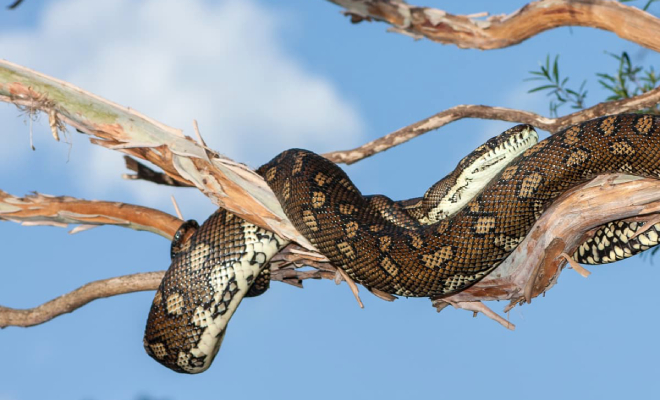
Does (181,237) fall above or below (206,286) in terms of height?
above

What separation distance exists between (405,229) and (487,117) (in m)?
2.51

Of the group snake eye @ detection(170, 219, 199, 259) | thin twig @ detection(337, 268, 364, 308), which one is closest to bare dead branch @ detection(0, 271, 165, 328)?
snake eye @ detection(170, 219, 199, 259)

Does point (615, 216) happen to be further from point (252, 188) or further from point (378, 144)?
point (378, 144)

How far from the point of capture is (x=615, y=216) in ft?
15.0

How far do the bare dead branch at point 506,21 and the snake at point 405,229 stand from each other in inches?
83.9

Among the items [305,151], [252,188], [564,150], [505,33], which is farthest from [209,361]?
[505,33]

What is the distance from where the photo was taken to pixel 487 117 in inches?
283

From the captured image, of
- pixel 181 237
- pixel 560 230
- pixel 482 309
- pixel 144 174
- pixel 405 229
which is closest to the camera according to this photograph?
pixel 560 230

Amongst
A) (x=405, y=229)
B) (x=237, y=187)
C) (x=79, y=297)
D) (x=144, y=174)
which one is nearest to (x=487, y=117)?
(x=405, y=229)

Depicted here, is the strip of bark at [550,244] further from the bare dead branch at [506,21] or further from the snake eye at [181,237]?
the bare dead branch at [506,21]

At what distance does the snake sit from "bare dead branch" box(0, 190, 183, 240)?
0.40 meters

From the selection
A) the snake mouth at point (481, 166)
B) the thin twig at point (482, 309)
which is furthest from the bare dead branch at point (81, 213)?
the thin twig at point (482, 309)

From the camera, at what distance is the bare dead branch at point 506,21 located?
6.61 m

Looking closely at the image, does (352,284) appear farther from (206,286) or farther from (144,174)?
(144,174)
